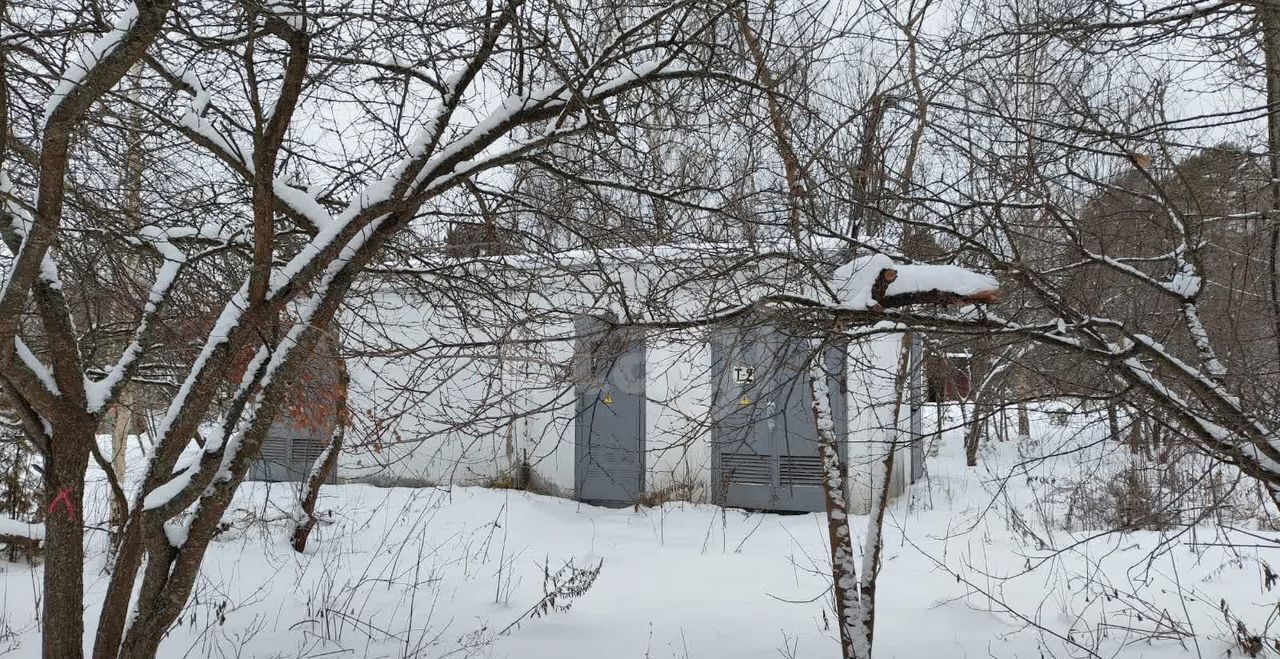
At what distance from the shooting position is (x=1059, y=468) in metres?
13.7

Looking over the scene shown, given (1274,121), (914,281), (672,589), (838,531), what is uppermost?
(1274,121)

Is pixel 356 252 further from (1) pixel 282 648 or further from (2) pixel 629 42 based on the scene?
(1) pixel 282 648

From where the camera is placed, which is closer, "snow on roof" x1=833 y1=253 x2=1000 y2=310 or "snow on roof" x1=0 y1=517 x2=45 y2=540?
"snow on roof" x1=833 y1=253 x2=1000 y2=310

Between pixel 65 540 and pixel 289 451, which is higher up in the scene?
pixel 289 451

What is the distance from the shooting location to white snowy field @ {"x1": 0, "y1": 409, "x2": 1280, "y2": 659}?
480cm

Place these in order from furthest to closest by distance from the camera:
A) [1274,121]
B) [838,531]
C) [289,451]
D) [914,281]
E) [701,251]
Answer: [289,451] < [838,531] < [1274,121] < [701,251] < [914,281]

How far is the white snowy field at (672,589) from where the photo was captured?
15.8ft

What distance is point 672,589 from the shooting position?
6289 millimetres

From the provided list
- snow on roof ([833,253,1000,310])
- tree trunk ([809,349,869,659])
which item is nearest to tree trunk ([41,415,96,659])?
snow on roof ([833,253,1000,310])

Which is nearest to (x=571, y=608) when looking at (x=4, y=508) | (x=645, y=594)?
(x=645, y=594)

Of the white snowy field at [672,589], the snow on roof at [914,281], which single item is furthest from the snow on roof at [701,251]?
the white snowy field at [672,589]

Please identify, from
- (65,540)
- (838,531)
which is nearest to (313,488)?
(65,540)

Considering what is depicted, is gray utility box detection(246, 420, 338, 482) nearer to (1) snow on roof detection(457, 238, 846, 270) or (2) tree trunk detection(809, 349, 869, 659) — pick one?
(1) snow on roof detection(457, 238, 846, 270)

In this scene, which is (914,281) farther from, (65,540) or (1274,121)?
(65,540)
